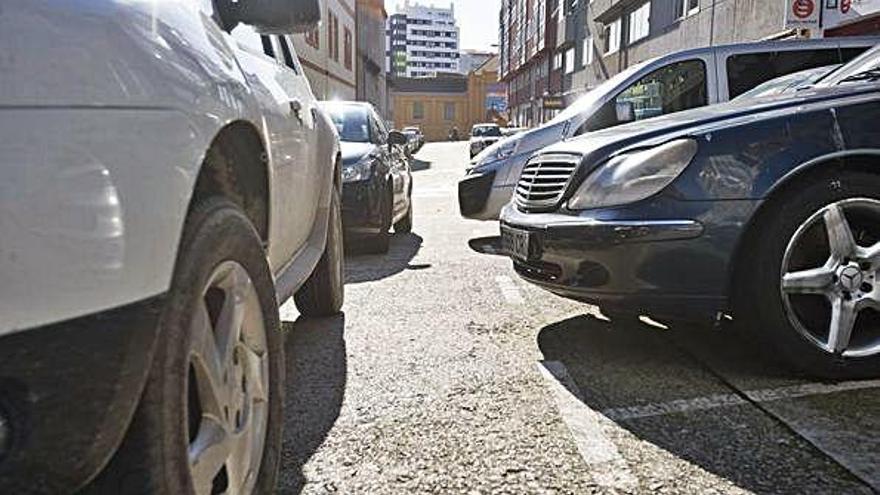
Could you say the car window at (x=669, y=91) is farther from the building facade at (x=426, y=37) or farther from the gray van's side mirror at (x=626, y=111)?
the building facade at (x=426, y=37)

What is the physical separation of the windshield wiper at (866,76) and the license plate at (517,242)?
175 cm

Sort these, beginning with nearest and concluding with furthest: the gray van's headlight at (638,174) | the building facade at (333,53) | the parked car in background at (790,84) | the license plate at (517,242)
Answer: the gray van's headlight at (638,174)
the license plate at (517,242)
the parked car in background at (790,84)
the building facade at (333,53)

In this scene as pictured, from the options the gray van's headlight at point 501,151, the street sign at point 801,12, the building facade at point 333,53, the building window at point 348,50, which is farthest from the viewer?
the building window at point 348,50

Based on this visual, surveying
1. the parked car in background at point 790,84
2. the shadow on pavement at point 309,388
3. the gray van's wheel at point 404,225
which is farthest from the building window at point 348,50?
the shadow on pavement at point 309,388

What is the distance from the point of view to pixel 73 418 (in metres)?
1.26

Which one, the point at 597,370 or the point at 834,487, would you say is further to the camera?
the point at 597,370

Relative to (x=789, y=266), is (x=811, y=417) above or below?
below

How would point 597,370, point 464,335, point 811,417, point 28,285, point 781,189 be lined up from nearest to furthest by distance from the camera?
point 28,285 → point 811,417 → point 781,189 → point 597,370 → point 464,335

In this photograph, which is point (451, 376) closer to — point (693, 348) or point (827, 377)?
point (693, 348)

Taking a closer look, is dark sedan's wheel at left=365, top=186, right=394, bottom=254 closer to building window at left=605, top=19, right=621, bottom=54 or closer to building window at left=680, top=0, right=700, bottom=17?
building window at left=680, top=0, right=700, bottom=17

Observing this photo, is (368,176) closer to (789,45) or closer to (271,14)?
(789,45)

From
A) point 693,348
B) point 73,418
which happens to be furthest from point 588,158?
point 73,418

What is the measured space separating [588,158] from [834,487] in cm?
180

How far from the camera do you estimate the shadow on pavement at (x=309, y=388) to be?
265 cm
